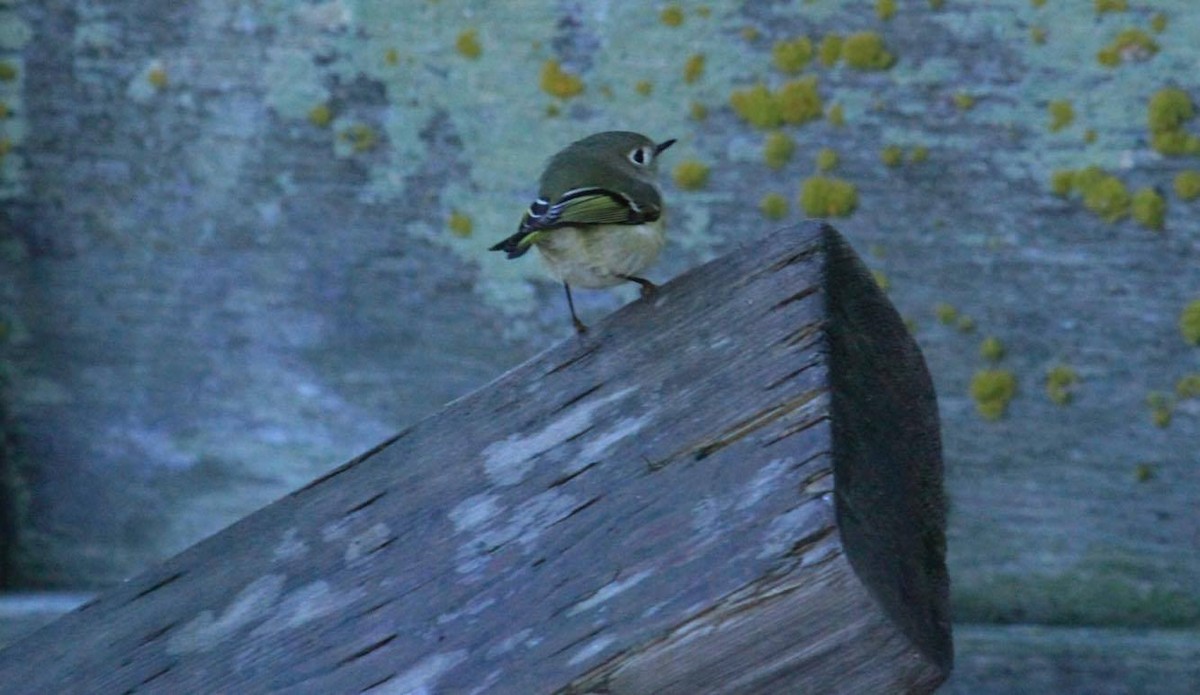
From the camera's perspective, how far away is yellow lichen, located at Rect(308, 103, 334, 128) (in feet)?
11.3

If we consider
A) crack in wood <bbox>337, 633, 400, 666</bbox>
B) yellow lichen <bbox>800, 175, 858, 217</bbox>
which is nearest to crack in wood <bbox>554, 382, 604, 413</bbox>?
crack in wood <bbox>337, 633, 400, 666</bbox>

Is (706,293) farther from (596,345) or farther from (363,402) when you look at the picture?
(363,402)

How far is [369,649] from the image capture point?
113cm

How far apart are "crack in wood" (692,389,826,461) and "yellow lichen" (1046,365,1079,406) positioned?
7.56 ft

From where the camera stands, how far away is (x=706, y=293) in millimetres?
1316

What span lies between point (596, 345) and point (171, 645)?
1.62 ft

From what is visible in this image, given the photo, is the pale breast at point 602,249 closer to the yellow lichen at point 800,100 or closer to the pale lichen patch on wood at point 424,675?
the pale lichen patch on wood at point 424,675

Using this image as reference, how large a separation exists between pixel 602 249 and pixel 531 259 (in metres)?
1.59

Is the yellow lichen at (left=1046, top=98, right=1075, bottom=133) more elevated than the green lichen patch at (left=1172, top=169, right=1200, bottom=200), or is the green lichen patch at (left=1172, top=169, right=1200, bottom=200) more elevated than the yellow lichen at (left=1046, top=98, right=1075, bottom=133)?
the yellow lichen at (left=1046, top=98, right=1075, bottom=133)

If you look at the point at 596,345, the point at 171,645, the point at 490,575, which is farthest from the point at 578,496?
the point at 171,645

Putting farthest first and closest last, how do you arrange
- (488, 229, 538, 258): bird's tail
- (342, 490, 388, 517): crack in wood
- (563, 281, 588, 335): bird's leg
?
(488, 229, 538, 258): bird's tail, (563, 281, 588, 335): bird's leg, (342, 490, 388, 517): crack in wood

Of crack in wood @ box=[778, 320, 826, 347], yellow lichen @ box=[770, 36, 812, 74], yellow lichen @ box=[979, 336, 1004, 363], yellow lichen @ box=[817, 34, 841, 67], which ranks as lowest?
crack in wood @ box=[778, 320, 826, 347]

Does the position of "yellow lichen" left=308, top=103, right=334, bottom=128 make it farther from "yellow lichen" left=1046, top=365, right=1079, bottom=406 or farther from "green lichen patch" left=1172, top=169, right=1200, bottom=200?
"green lichen patch" left=1172, top=169, right=1200, bottom=200

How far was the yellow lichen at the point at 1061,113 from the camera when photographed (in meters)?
3.11
